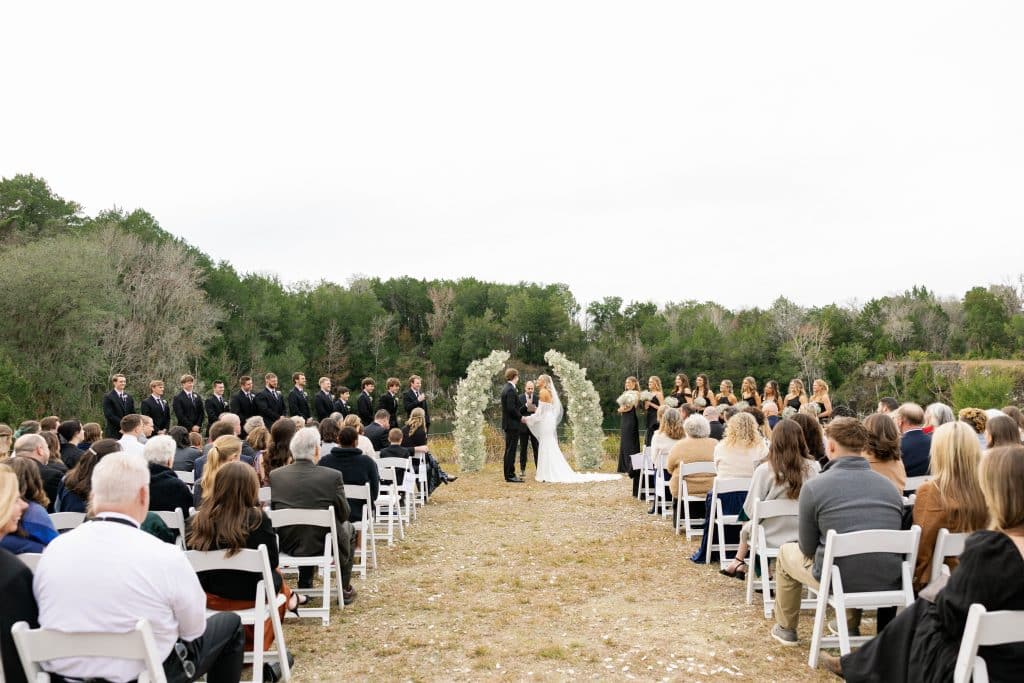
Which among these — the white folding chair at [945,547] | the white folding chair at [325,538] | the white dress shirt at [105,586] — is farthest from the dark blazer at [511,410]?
the white dress shirt at [105,586]

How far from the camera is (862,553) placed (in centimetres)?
452

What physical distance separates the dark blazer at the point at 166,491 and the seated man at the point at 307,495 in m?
0.69

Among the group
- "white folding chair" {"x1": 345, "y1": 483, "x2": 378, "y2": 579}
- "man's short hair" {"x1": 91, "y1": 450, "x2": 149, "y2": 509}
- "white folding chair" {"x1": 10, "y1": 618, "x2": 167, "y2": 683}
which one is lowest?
"white folding chair" {"x1": 345, "y1": 483, "x2": 378, "y2": 579}

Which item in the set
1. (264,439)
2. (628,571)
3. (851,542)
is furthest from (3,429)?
(851,542)

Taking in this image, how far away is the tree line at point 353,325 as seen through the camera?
31.7 meters

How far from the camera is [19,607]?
124 inches

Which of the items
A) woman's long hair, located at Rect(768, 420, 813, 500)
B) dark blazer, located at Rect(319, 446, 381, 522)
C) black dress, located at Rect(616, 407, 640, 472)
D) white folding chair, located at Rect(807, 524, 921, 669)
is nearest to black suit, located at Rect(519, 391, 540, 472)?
black dress, located at Rect(616, 407, 640, 472)

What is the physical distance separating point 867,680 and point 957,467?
1.33 m

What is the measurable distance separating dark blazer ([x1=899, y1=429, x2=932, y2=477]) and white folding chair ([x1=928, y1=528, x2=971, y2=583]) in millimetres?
2656

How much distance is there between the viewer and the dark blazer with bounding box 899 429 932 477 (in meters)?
6.92

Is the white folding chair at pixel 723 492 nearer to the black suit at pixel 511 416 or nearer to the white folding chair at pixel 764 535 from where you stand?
the white folding chair at pixel 764 535

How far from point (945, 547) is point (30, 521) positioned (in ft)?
16.4

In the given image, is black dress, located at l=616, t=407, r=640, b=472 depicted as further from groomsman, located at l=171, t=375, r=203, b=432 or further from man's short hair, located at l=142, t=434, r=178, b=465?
man's short hair, located at l=142, t=434, r=178, b=465

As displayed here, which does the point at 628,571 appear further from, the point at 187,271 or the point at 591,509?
the point at 187,271
